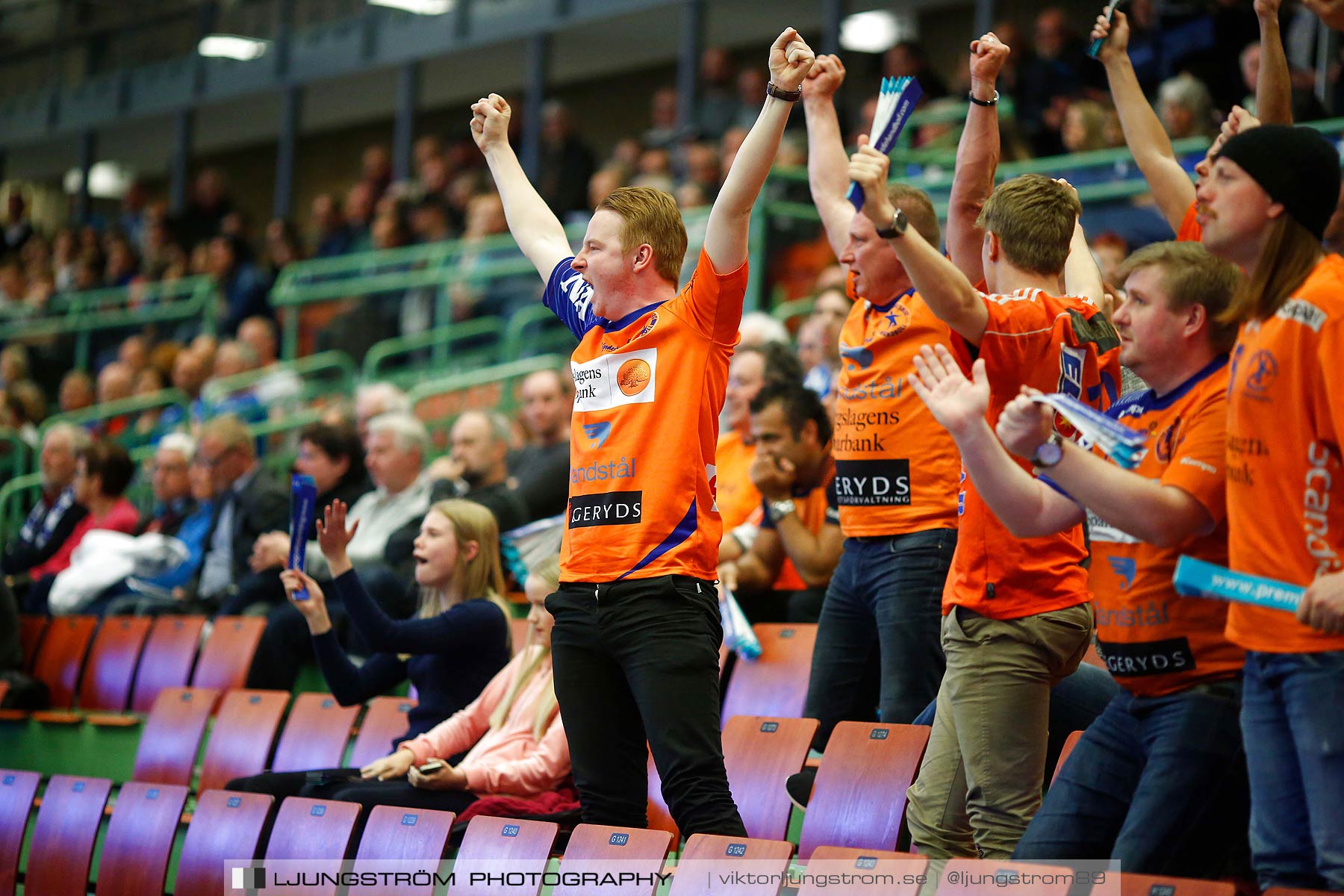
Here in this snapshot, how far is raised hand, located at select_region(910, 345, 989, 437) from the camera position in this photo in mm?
2262

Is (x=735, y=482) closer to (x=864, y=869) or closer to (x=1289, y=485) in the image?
(x=864, y=869)

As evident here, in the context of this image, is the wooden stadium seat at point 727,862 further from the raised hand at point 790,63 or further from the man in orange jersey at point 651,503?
the raised hand at point 790,63

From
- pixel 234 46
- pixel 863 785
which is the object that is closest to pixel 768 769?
pixel 863 785

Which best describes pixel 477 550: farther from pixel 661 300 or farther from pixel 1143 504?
pixel 1143 504

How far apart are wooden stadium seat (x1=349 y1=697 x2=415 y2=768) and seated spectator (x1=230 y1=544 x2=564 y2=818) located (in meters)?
0.23

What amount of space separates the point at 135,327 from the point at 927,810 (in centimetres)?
1132

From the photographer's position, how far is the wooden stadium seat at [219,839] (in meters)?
3.93

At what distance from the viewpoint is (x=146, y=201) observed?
1602 cm

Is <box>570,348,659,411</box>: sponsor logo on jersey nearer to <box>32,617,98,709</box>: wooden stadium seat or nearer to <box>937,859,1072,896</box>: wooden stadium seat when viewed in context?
<box>937,859,1072,896</box>: wooden stadium seat

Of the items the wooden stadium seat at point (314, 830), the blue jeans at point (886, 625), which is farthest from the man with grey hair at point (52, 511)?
the blue jeans at point (886, 625)

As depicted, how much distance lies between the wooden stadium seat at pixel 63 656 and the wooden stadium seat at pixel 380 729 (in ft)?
7.08

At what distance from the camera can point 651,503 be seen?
9.49ft

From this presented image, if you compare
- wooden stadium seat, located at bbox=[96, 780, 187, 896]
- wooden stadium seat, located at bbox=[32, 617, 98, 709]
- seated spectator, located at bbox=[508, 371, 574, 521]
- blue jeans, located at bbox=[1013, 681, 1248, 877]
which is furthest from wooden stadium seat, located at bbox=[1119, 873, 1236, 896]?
wooden stadium seat, located at bbox=[32, 617, 98, 709]

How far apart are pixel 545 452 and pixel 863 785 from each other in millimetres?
3083
